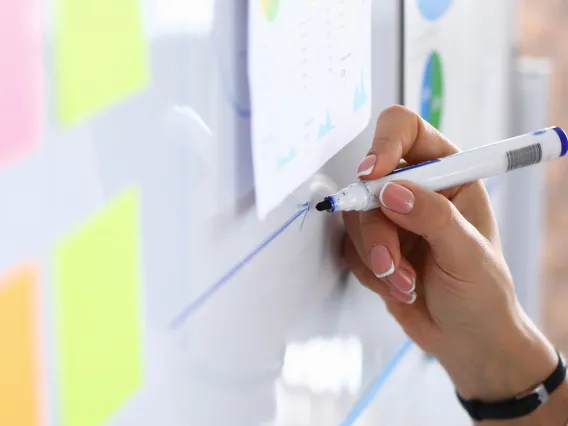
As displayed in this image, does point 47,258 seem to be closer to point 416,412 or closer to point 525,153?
point 525,153

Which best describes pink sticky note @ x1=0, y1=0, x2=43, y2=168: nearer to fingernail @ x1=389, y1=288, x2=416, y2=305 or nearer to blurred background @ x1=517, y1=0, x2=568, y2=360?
fingernail @ x1=389, y1=288, x2=416, y2=305

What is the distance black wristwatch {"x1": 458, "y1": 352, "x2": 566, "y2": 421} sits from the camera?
622 millimetres

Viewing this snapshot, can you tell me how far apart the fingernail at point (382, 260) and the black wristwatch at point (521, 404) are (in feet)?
0.58

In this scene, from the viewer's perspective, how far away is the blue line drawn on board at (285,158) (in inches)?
17.0

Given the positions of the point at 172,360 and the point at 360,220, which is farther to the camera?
the point at 360,220

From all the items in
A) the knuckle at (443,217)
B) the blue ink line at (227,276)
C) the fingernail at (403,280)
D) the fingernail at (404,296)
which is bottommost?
the fingernail at (404,296)

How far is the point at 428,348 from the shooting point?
0.62m

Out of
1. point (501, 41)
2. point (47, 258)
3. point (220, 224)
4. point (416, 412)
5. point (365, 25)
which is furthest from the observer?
point (501, 41)

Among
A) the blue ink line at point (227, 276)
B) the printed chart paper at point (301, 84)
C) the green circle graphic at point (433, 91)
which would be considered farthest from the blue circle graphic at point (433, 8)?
the blue ink line at point (227, 276)

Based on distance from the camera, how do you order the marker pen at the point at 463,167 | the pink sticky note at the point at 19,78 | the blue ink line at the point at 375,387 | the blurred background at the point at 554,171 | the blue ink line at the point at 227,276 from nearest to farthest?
the pink sticky note at the point at 19,78 → the blue ink line at the point at 227,276 → the marker pen at the point at 463,167 → the blue ink line at the point at 375,387 → the blurred background at the point at 554,171

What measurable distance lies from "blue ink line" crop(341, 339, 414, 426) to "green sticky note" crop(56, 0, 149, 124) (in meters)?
0.33

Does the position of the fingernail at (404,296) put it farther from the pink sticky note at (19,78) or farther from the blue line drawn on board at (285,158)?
the pink sticky note at (19,78)

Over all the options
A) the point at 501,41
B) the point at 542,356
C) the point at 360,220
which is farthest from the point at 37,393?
the point at 501,41

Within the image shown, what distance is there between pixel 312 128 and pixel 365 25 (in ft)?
0.33
